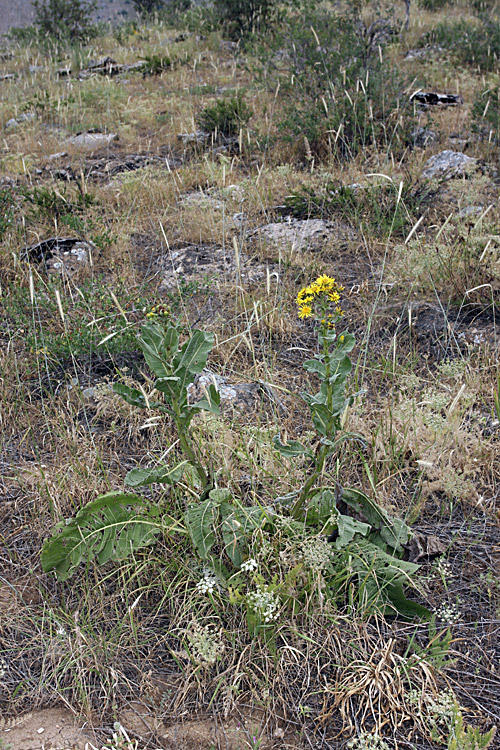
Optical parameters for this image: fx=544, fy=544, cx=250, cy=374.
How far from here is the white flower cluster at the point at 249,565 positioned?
1.76 metres

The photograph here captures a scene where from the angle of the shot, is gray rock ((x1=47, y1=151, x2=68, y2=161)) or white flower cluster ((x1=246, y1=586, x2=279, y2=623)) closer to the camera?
white flower cluster ((x1=246, y1=586, x2=279, y2=623))

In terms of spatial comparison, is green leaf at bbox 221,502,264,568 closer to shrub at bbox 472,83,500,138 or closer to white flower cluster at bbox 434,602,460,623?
white flower cluster at bbox 434,602,460,623

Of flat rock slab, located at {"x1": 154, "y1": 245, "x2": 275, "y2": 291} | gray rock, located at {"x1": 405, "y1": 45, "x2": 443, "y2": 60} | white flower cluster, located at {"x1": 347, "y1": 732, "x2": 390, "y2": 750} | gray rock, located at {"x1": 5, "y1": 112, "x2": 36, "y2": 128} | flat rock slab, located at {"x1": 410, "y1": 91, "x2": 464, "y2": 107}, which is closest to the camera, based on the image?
white flower cluster, located at {"x1": 347, "y1": 732, "x2": 390, "y2": 750}

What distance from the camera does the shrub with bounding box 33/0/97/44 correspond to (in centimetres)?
1241

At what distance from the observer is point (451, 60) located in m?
7.59

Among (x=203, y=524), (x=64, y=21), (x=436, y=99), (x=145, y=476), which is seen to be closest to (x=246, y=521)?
(x=203, y=524)

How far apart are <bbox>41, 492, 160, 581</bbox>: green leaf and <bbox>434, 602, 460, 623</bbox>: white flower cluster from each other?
101cm

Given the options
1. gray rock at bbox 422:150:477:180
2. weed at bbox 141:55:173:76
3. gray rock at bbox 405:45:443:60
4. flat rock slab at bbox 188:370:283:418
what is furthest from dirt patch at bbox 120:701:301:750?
weed at bbox 141:55:173:76

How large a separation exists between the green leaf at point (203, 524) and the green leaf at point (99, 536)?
0.13 metres

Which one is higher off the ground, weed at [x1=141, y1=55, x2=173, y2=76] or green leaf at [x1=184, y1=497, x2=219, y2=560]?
weed at [x1=141, y1=55, x2=173, y2=76]

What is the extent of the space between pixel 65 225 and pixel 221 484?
3049mm

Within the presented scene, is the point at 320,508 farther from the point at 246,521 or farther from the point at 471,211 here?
the point at 471,211

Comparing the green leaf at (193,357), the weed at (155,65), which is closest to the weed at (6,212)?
the green leaf at (193,357)

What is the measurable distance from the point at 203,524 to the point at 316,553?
42cm
